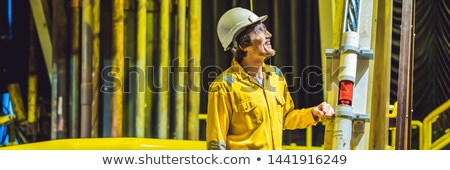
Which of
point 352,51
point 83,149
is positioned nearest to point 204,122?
point 83,149

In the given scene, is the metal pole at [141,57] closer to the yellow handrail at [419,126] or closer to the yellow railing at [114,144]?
the yellow railing at [114,144]

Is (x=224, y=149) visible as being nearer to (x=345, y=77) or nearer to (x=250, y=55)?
(x=250, y=55)

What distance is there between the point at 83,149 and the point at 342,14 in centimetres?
156

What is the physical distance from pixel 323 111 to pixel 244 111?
408 millimetres

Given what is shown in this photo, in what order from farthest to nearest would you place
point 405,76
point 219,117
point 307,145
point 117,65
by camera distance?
point 307,145 < point 117,65 < point 405,76 < point 219,117

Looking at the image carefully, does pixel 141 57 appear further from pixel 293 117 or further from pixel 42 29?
pixel 293 117

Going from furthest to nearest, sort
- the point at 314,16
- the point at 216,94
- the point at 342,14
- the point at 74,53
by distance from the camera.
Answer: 1. the point at 314,16
2. the point at 74,53
3. the point at 342,14
4. the point at 216,94

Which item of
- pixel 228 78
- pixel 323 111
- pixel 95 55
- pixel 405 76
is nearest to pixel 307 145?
pixel 405 76

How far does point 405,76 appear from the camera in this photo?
182 inches

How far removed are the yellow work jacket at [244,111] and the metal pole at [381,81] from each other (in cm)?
52

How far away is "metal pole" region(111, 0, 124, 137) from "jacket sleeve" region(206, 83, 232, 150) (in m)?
0.80

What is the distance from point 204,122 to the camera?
4.94 m

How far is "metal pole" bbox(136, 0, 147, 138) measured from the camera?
474 cm

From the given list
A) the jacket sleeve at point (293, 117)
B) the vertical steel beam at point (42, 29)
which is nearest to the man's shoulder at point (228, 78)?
the jacket sleeve at point (293, 117)
